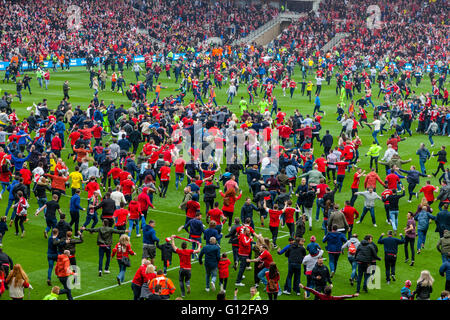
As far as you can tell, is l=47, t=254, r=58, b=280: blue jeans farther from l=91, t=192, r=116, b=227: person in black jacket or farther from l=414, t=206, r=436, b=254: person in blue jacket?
l=414, t=206, r=436, b=254: person in blue jacket

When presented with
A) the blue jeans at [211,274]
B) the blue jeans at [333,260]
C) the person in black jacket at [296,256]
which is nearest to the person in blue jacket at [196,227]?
the blue jeans at [211,274]

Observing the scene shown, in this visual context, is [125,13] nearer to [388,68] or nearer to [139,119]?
[388,68]

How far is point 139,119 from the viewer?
109 feet

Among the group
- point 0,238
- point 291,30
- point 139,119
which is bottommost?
point 0,238

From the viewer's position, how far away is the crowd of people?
57.2ft

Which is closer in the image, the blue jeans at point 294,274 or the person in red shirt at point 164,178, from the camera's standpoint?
the blue jeans at point 294,274

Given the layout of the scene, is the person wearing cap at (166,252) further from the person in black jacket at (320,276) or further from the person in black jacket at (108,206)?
the person in black jacket at (320,276)

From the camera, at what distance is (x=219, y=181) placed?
28.5 metres

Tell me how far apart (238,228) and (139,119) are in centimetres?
1597

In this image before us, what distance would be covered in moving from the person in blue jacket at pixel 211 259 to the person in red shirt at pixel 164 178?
8.00m

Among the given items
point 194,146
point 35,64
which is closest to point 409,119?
point 194,146

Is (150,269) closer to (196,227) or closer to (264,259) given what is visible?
(264,259)

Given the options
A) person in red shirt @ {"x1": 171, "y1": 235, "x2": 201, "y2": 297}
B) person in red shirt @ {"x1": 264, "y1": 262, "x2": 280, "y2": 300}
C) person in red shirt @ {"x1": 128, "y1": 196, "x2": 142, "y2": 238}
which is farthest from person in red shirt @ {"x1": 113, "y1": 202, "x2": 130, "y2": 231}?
person in red shirt @ {"x1": 264, "y1": 262, "x2": 280, "y2": 300}

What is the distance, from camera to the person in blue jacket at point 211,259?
17.2 meters
